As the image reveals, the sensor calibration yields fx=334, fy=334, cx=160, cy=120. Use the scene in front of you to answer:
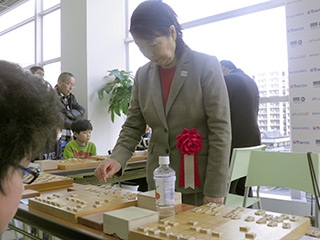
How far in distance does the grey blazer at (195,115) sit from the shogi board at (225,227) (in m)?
0.26

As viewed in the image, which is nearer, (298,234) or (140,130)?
(298,234)

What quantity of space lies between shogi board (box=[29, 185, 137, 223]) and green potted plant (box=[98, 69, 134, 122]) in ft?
12.2

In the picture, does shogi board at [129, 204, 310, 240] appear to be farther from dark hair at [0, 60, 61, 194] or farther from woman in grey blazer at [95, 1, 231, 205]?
dark hair at [0, 60, 61, 194]

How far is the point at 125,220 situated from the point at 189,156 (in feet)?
1.44

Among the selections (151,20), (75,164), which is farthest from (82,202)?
(75,164)

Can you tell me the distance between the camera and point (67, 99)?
450 cm

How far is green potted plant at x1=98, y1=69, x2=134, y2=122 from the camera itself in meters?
5.06

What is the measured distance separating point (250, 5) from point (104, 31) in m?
2.49

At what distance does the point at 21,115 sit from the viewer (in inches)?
21.5

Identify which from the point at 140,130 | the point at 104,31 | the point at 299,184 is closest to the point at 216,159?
the point at 140,130

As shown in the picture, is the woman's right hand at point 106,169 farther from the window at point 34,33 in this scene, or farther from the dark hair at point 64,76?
the window at point 34,33

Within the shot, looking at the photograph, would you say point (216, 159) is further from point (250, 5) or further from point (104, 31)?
point (104, 31)

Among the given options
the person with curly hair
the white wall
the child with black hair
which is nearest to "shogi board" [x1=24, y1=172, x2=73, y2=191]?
the person with curly hair

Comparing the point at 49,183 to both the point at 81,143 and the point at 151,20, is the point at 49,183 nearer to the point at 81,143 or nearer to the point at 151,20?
the point at 151,20
